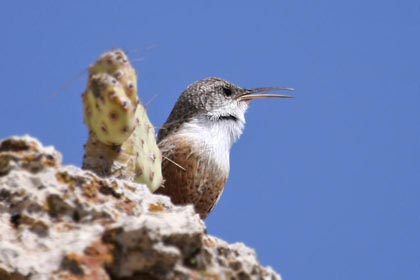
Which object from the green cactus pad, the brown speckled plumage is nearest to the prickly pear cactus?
the green cactus pad

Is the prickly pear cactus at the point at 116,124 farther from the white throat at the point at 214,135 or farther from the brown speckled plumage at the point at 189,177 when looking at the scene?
the white throat at the point at 214,135

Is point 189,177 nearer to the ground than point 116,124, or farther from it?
farther from it

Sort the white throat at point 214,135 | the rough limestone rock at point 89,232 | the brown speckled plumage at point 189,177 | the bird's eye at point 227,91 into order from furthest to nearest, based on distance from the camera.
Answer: the bird's eye at point 227,91 < the white throat at point 214,135 < the brown speckled plumage at point 189,177 < the rough limestone rock at point 89,232

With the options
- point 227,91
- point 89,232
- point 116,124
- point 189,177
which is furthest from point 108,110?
point 227,91

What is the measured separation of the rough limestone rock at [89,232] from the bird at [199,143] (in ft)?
8.07

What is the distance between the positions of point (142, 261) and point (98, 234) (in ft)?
0.79

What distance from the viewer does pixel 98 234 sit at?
404 cm

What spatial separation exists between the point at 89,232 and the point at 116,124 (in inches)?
49.3

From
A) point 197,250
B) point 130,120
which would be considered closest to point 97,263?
point 197,250

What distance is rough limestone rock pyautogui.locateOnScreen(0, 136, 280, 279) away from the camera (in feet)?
12.8

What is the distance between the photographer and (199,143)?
24.1ft

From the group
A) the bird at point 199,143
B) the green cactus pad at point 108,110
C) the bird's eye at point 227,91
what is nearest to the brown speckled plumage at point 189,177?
the bird at point 199,143

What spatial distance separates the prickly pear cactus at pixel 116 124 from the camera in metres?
5.13

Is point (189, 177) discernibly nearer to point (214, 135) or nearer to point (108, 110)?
point (214, 135)
